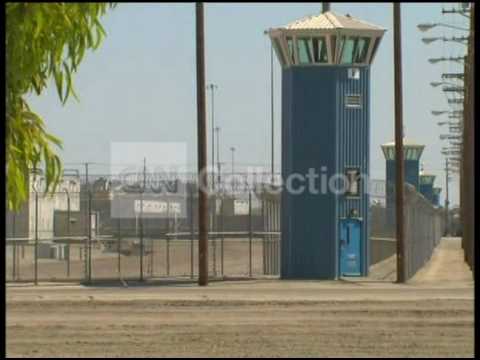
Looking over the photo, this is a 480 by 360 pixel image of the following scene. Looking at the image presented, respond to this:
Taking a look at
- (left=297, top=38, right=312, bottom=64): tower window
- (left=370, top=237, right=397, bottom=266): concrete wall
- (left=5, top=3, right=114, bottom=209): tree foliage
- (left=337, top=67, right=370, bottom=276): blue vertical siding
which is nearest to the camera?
(left=5, top=3, right=114, bottom=209): tree foliage

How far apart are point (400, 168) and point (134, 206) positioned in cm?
1909

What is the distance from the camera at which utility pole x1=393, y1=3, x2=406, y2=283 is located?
3472cm

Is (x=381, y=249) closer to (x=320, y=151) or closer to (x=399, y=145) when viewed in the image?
(x=399, y=145)

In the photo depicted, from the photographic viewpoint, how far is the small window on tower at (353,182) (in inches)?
1401

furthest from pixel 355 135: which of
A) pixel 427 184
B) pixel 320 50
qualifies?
pixel 427 184

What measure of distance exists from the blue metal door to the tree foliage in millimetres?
26606

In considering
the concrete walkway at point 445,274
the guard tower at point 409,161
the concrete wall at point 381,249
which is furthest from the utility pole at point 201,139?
the guard tower at point 409,161

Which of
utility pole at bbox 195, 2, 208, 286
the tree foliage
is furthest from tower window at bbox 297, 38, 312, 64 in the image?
the tree foliage

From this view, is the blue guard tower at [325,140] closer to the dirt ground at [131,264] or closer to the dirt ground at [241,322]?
the dirt ground at [131,264]

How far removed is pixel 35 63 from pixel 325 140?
26.5 metres

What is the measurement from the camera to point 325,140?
35.4 meters

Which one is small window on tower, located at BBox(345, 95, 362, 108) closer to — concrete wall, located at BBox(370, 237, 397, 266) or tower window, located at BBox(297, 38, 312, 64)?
tower window, located at BBox(297, 38, 312, 64)

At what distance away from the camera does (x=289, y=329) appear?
20.2 metres

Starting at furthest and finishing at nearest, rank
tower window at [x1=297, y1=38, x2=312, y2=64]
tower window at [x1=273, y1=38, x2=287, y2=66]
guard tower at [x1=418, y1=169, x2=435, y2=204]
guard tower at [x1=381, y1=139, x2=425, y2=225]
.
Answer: guard tower at [x1=418, y1=169, x2=435, y2=204]
guard tower at [x1=381, y1=139, x2=425, y2=225]
tower window at [x1=273, y1=38, x2=287, y2=66]
tower window at [x1=297, y1=38, x2=312, y2=64]
